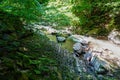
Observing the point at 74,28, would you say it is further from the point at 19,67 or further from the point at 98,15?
the point at 19,67

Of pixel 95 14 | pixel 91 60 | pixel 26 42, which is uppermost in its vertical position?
pixel 26 42

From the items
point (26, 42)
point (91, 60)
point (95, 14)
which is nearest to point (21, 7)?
point (26, 42)

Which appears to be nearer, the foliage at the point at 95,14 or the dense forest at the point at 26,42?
the dense forest at the point at 26,42

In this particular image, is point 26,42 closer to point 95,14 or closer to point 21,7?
point 21,7

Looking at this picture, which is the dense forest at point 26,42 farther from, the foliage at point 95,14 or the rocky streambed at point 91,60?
the foliage at point 95,14

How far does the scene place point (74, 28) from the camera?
11.9 meters

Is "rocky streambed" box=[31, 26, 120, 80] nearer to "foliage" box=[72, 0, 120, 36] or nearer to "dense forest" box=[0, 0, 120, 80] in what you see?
"dense forest" box=[0, 0, 120, 80]

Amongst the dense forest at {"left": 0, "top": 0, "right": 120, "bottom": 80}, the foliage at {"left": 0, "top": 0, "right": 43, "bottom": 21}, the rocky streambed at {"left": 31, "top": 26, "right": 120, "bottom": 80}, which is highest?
the foliage at {"left": 0, "top": 0, "right": 43, "bottom": 21}

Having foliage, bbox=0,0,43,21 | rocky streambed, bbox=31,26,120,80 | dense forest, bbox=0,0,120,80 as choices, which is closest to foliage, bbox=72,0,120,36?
rocky streambed, bbox=31,26,120,80

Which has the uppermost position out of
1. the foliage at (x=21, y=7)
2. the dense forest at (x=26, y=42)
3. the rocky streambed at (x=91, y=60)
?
the foliage at (x=21, y=7)

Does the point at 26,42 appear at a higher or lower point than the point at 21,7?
lower

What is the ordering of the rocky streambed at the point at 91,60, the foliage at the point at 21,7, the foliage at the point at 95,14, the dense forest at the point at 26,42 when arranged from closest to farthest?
the dense forest at the point at 26,42
the foliage at the point at 21,7
the rocky streambed at the point at 91,60
the foliage at the point at 95,14

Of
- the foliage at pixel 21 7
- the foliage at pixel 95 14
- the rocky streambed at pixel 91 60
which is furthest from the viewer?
the foliage at pixel 95 14

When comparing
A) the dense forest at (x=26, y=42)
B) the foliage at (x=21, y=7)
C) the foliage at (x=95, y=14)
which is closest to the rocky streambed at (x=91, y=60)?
the dense forest at (x=26, y=42)
